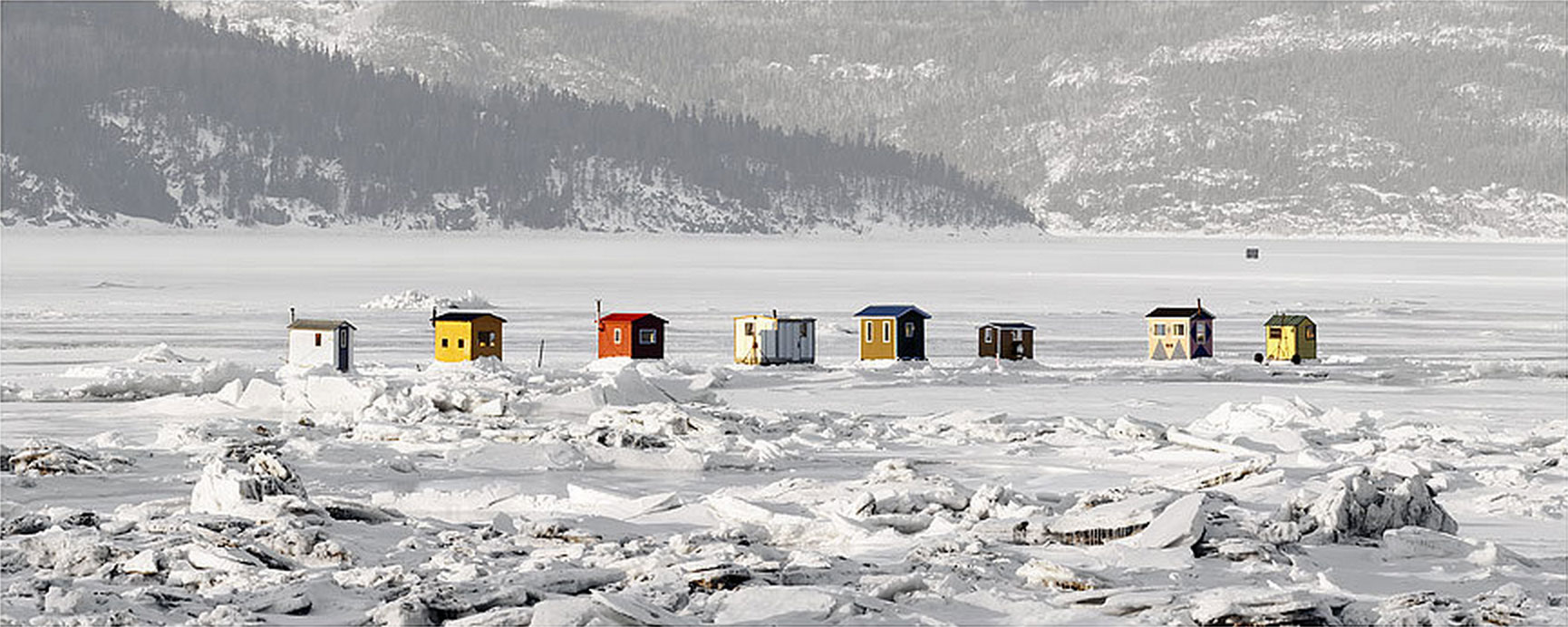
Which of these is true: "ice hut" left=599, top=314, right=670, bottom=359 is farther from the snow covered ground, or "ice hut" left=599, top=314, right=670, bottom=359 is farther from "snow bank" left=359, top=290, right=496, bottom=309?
"snow bank" left=359, top=290, right=496, bottom=309

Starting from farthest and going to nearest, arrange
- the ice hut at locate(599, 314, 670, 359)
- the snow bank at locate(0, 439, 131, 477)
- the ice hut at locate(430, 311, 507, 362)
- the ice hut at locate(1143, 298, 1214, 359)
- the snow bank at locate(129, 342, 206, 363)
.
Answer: the ice hut at locate(1143, 298, 1214, 359), the ice hut at locate(599, 314, 670, 359), the ice hut at locate(430, 311, 507, 362), the snow bank at locate(129, 342, 206, 363), the snow bank at locate(0, 439, 131, 477)

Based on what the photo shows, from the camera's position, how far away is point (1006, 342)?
127 feet

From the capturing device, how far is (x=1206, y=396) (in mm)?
32531

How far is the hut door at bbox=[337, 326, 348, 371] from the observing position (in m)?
35.0

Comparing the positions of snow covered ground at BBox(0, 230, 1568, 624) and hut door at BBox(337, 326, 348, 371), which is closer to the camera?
snow covered ground at BBox(0, 230, 1568, 624)

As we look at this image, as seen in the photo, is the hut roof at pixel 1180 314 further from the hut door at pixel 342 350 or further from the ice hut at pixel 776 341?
the hut door at pixel 342 350

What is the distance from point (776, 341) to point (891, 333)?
2.20m

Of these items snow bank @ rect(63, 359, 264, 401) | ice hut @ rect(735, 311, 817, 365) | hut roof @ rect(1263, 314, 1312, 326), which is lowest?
snow bank @ rect(63, 359, 264, 401)

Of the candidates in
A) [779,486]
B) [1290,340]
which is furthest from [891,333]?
[779,486]

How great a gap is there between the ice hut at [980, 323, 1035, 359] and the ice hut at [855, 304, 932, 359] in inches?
46.6

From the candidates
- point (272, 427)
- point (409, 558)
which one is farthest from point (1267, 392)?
point (409, 558)

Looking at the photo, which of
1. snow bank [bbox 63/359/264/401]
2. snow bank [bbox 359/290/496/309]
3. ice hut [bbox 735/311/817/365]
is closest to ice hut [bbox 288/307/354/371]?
snow bank [bbox 63/359/264/401]

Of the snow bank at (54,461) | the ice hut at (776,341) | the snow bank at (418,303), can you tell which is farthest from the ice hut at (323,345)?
the snow bank at (418,303)

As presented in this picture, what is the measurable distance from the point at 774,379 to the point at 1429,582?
19.9 meters
